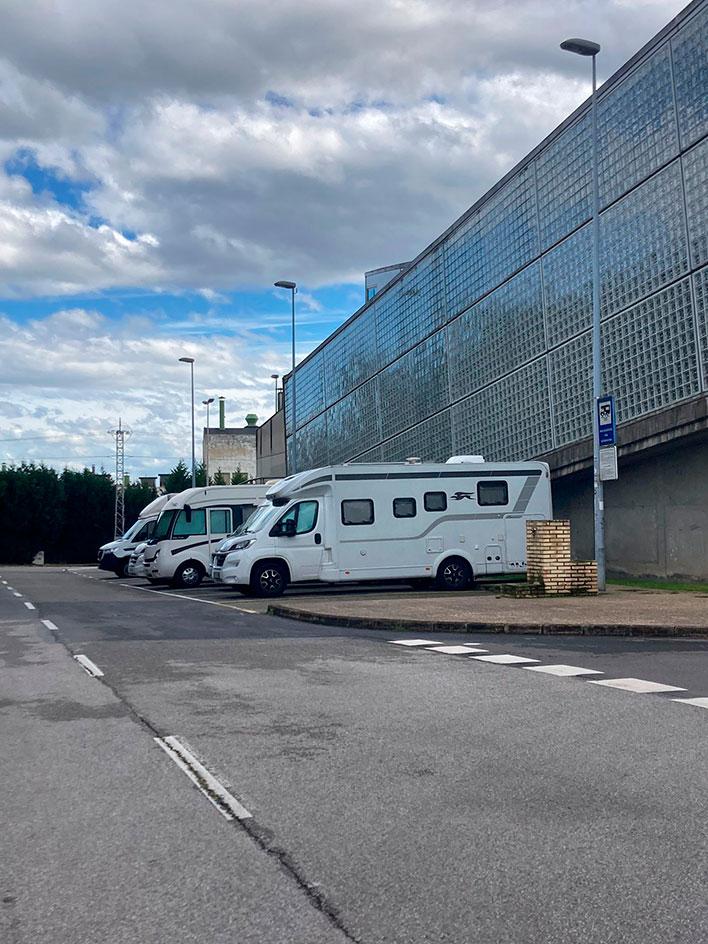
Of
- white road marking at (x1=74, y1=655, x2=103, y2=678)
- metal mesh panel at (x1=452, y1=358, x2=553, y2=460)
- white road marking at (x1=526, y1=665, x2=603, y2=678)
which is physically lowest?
white road marking at (x1=526, y1=665, x2=603, y2=678)

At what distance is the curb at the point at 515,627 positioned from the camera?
15.1 metres

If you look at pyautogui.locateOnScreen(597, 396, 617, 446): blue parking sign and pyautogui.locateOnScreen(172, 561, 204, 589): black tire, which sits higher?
pyautogui.locateOnScreen(597, 396, 617, 446): blue parking sign

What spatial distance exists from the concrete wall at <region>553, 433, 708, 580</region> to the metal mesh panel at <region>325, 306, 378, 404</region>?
820 inches

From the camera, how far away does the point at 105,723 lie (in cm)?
841

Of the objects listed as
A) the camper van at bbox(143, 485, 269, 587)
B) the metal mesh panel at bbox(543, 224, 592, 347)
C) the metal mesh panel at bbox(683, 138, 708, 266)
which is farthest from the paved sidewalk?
the metal mesh panel at bbox(543, 224, 592, 347)

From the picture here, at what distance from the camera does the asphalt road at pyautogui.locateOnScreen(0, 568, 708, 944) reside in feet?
13.8

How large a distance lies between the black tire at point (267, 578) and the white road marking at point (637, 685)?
15.1m

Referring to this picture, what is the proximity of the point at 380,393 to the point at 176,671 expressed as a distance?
36021 mm

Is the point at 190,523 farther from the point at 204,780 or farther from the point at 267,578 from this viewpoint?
the point at 204,780

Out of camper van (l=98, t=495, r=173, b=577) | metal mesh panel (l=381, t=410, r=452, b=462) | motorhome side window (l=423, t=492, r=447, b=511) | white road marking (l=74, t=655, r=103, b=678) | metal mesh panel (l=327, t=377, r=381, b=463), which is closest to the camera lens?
white road marking (l=74, t=655, r=103, b=678)

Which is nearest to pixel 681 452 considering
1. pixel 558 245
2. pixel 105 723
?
pixel 558 245

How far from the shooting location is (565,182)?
103 ft

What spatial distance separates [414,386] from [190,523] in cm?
1428

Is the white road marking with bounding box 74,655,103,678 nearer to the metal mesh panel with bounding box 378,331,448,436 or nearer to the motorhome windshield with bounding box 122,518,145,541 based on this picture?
the motorhome windshield with bounding box 122,518,145,541
